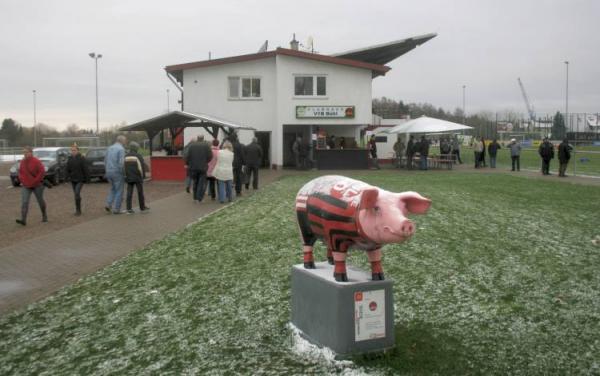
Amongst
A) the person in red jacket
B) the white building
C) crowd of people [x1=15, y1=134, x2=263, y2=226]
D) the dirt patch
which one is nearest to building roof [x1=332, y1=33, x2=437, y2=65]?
the white building

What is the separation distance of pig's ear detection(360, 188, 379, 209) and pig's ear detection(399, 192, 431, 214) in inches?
9.8

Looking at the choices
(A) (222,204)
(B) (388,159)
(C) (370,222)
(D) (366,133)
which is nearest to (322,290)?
(C) (370,222)

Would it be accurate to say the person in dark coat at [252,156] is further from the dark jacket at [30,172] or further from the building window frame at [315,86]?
the building window frame at [315,86]

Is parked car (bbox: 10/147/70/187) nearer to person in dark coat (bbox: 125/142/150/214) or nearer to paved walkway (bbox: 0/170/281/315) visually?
person in dark coat (bbox: 125/142/150/214)

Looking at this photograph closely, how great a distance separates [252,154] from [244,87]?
43.0ft

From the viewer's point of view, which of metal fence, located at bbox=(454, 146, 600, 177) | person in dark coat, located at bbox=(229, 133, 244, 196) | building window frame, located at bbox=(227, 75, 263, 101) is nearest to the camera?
person in dark coat, located at bbox=(229, 133, 244, 196)

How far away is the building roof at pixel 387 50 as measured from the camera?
33.9m

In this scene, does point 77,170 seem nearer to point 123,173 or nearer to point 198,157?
point 123,173

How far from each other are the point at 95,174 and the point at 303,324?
2082 cm

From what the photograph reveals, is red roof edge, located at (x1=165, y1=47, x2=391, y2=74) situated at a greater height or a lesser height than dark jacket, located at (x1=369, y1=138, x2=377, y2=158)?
greater

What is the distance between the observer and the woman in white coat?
51.4 feet

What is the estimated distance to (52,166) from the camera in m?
24.3

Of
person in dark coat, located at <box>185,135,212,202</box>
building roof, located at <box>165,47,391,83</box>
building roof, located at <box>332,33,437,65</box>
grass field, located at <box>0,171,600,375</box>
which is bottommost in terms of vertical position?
grass field, located at <box>0,171,600,375</box>

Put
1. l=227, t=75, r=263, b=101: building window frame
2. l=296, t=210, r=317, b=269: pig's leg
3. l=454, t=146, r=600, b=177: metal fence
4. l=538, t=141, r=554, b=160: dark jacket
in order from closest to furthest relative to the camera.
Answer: l=296, t=210, r=317, b=269: pig's leg < l=538, t=141, r=554, b=160: dark jacket < l=454, t=146, r=600, b=177: metal fence < l=227, t=75, r=263, b=101: building window frame
